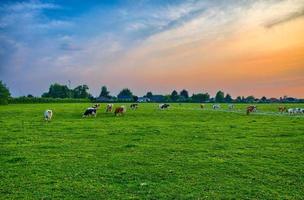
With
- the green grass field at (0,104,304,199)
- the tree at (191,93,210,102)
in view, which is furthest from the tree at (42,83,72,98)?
the green grass field at (0,104,304,199)

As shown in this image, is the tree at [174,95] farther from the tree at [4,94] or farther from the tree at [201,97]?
the tree at [4,94]

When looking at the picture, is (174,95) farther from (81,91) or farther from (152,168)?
(152,168)

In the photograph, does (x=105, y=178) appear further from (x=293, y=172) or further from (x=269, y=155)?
(x=269, y=155)

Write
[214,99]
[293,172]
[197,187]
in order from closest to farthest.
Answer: [197,187] → [293,172] → [214,99]

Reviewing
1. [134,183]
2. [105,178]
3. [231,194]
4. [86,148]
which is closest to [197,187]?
[231,194]

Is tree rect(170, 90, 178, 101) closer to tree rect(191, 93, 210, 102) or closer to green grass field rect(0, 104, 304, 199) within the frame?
tree rect(191, 93, 210, 102)

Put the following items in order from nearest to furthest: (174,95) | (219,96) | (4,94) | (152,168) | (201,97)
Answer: (152,168) < (4,94) < (201,97) < (219,96) < (174,95)

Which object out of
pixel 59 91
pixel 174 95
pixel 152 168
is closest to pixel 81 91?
pixel 59 91

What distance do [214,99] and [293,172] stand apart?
180 metres

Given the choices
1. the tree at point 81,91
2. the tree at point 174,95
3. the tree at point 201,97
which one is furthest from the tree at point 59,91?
the tree at point 201,97

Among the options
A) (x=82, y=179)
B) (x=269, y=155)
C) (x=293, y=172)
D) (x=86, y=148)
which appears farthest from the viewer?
(x=86, y=148)

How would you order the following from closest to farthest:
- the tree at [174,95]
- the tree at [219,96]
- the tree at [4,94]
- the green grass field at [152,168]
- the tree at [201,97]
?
the green grass field at [152,168]
the tree at [4,94]
the tree at [201,97]
the tree at [219,96]
the tree at [174,95]

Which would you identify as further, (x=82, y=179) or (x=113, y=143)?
(x=113, y=143)

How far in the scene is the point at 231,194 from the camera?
404 inches
